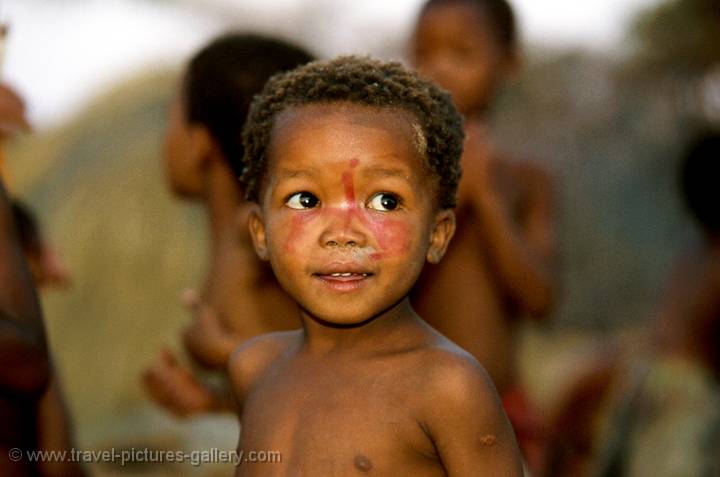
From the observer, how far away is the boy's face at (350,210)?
2.76 meters

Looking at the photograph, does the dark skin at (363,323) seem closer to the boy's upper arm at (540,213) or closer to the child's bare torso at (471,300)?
the child's bare torso at (471,300)

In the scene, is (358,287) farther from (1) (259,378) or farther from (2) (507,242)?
(2) (507,242)

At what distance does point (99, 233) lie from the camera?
31.0 feet

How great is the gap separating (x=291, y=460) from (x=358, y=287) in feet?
1.26

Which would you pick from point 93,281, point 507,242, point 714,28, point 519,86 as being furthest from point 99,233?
point 507,242

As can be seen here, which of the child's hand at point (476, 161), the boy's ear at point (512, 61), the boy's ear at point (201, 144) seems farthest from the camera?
the boy's ear at point (512, 61)

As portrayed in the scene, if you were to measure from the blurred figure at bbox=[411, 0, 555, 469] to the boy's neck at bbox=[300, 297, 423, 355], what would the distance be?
164 centimetres

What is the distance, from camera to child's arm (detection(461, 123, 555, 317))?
4.52 m

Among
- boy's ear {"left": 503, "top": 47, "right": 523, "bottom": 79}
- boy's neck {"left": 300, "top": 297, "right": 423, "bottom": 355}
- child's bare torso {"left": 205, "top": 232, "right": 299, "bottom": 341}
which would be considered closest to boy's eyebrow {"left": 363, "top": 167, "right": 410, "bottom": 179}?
boy's neck {"left": 300, "top": 297, "right": 423, "bottom": 355}

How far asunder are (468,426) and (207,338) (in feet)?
4.94

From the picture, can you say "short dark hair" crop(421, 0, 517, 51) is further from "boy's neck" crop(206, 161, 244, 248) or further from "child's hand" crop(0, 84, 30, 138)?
"child's hand" crop(0, 84, 30, 138)

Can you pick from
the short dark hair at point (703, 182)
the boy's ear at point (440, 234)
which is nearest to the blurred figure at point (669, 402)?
the short dark hair at point (703, 182)

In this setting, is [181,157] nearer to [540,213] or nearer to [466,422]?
[540,213]

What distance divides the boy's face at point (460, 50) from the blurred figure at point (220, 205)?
0.80m
